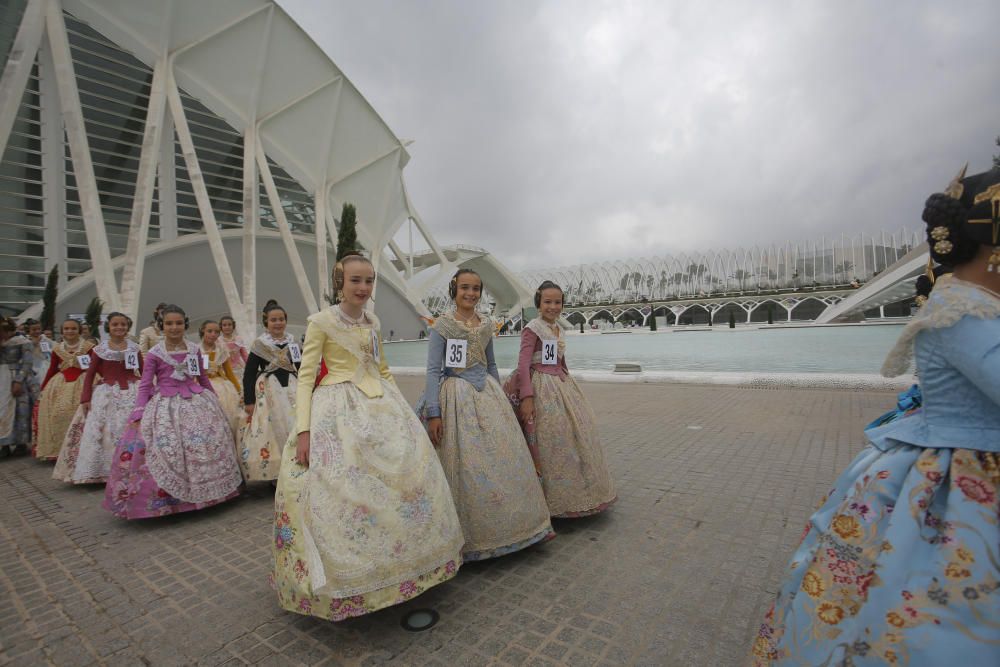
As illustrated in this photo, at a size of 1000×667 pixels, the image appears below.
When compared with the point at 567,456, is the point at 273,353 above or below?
above

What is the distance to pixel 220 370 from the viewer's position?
5.62 m

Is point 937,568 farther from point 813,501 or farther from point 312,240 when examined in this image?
point 312,240

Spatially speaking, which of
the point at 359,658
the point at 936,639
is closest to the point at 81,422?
the point at 359,658

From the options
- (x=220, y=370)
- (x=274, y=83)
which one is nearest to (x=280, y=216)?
(x=274, y=83)

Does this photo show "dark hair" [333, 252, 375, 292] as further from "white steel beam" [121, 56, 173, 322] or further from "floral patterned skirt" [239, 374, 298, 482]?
"white steel beam" [121, 56, 173, 322]

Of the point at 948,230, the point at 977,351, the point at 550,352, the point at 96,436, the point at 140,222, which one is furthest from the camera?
the point at 140,222

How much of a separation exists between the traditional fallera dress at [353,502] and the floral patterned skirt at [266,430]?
2.03 m

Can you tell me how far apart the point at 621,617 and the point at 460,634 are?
77 centimetres

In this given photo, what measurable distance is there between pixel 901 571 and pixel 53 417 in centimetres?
813

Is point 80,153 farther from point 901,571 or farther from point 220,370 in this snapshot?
point 901,571

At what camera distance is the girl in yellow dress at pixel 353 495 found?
6.86 ft

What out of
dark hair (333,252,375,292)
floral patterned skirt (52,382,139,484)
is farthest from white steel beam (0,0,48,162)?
dark hair (333,252,375,292)

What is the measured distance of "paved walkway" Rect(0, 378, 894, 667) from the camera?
2072 mm

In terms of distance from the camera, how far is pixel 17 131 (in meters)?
18.8
